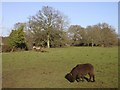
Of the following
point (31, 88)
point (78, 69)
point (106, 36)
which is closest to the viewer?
point (31, 88)

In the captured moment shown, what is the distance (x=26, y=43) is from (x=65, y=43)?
47.9ft

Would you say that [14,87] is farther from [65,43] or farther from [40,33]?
[65,43]

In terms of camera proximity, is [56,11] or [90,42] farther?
[90,42]

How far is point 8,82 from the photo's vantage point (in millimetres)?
6996

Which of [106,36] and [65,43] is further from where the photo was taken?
[106,36]

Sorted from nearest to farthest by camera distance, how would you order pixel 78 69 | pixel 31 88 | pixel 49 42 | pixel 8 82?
pixel 31 88
pixel 78 69
pixel 8 82
pixel 49 42

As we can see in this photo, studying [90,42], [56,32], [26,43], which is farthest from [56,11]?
[90,42]

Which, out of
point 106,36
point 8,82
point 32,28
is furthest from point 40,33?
point 8,82

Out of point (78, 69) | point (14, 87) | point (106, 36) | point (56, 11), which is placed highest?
point (56, 11)

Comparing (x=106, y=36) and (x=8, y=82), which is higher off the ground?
(x=106, y=36)

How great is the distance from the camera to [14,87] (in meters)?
6.29

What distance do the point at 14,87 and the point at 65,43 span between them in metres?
38.6

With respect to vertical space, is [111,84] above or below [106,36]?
below

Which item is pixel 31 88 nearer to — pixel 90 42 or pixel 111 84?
pixel 111 84
